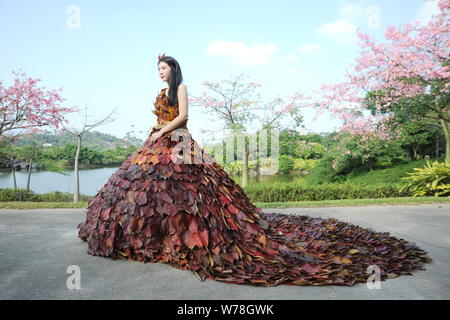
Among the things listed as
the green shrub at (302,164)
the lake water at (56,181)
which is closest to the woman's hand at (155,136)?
the lake water at (56,181)

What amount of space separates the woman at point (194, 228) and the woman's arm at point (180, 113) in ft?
0.04

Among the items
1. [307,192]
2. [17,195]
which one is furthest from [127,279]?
[17,195]

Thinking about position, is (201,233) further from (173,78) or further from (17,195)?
(17,195)

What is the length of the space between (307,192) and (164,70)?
7.56 metres

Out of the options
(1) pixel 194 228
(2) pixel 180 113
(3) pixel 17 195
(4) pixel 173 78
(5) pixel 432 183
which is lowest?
(3) pixel 17 195

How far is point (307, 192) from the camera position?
10.5 m

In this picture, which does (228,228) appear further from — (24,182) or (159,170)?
(24,182)

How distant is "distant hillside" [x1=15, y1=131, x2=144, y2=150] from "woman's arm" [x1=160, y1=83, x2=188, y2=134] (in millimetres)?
10115

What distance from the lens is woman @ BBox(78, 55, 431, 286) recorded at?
3.32 meters

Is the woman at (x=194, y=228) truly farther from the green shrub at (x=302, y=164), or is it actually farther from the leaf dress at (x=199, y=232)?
the green shrub at (x=302, y=164)

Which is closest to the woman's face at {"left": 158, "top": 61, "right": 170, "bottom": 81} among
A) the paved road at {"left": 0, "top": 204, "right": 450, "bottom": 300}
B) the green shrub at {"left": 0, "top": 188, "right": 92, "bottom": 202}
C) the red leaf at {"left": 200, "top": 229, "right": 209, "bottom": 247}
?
the red leaf at {"left": 200, "top": 229, "right": 209, "bottom": 247}

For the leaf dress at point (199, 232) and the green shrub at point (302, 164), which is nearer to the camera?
the leaf dress at point (199, 232)

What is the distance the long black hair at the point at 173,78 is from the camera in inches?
156
